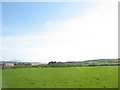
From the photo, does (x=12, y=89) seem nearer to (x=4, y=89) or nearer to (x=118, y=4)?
(x=4, y=89)

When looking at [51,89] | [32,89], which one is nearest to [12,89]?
[32,89]

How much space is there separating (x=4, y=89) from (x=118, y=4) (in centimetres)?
1490

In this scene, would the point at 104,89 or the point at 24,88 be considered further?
the point at 24,88

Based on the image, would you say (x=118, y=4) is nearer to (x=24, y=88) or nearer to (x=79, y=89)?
(x=79, y=89)

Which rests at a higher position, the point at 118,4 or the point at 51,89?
the point at 118,4

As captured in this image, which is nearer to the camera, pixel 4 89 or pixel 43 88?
pixel 4 89

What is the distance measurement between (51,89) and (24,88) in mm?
2750

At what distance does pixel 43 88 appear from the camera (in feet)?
55.1

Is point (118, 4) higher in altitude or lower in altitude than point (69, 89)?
higher

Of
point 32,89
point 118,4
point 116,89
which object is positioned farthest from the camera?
point 118,4

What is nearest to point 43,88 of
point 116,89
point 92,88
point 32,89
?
point 32,89

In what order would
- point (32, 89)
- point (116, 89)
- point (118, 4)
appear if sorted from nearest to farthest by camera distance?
point (116, 89) < point (32, 89) < point (118, 4)

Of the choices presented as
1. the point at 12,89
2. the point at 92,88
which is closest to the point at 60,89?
the point at 92,88

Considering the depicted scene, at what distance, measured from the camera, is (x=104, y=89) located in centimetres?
1564
